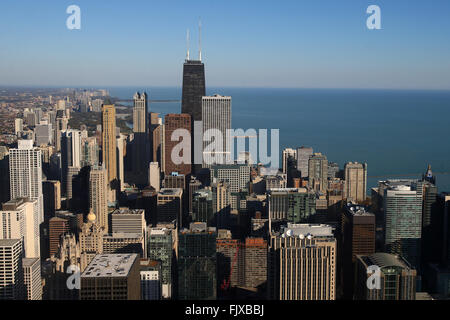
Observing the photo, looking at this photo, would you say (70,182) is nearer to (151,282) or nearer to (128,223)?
(128,223)

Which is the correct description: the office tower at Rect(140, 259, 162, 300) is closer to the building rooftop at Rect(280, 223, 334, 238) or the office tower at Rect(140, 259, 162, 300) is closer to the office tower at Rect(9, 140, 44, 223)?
the building rooftop at Rect(280, 223, 334, 238)

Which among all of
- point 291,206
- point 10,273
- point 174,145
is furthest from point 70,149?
point 10,273

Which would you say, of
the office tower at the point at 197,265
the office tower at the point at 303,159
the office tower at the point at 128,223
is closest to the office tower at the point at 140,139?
the office tower at the point at 303,159
